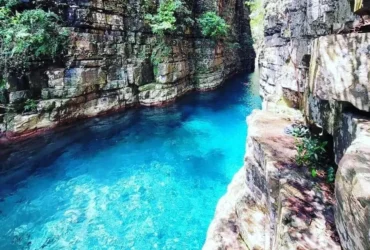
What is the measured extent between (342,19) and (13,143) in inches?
407

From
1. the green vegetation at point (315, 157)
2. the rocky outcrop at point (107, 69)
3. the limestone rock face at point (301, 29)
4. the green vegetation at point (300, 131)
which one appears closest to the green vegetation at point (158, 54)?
the rocky outcrop at point (107, 69)

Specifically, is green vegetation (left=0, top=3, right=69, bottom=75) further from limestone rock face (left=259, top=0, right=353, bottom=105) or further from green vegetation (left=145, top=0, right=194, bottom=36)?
limestone rock face (left=259, top=0, right=353, bottom=105)

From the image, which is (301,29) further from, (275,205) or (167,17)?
(167,17)

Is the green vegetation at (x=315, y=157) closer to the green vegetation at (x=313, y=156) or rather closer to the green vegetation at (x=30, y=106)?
the green vegetation at (x=313, y=156)

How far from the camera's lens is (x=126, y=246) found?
205 inches

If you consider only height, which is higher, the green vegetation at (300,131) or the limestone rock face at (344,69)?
the limestone rock face at (344,69)

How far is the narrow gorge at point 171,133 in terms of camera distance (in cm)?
261

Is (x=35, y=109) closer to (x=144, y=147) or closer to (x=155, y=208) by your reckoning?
(x=144, y=147)

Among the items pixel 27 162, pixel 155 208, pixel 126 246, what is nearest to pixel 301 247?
pixel 126 246

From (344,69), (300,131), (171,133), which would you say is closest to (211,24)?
(171,133)

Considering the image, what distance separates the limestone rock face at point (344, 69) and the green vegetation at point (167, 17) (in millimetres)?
11643

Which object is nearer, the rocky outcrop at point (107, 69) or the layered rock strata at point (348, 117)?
the layered rock strata at point (348, 117)

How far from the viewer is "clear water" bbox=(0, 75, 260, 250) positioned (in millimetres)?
5469

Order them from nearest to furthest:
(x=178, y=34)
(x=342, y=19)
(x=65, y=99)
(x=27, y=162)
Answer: (x=342, y=19) < (x=27, y=162) < (x=65, y=99) < (x=178, y=34)
